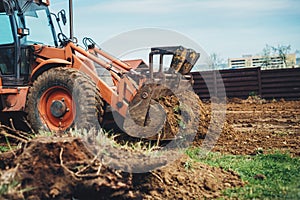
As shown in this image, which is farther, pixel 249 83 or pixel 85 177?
pixel 249 83

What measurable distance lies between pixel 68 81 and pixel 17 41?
5.37 feet

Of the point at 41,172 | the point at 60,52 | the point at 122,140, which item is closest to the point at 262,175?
the point at 122,140

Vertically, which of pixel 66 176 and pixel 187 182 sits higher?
pixel 66 176

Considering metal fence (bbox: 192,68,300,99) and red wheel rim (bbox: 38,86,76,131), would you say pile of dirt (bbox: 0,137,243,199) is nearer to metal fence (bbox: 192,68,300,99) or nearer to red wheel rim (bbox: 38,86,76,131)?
red wheel rim (bbox: 38,86,76,131)

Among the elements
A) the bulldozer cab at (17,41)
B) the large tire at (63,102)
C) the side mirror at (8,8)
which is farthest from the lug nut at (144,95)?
the side mirror at (8,8)

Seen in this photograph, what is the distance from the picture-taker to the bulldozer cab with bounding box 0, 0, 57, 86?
843 cm

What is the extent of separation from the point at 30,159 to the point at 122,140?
9.71 ft

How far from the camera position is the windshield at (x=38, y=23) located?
8.73 meters

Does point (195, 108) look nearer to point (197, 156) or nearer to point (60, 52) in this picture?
point (197, 156)

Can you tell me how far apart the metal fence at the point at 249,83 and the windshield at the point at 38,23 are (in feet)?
38.8

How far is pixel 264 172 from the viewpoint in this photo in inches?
232

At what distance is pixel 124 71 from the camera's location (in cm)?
829

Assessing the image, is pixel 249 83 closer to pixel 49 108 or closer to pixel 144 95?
pixel 144 95

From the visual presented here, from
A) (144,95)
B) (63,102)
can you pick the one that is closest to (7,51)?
(63,102)
